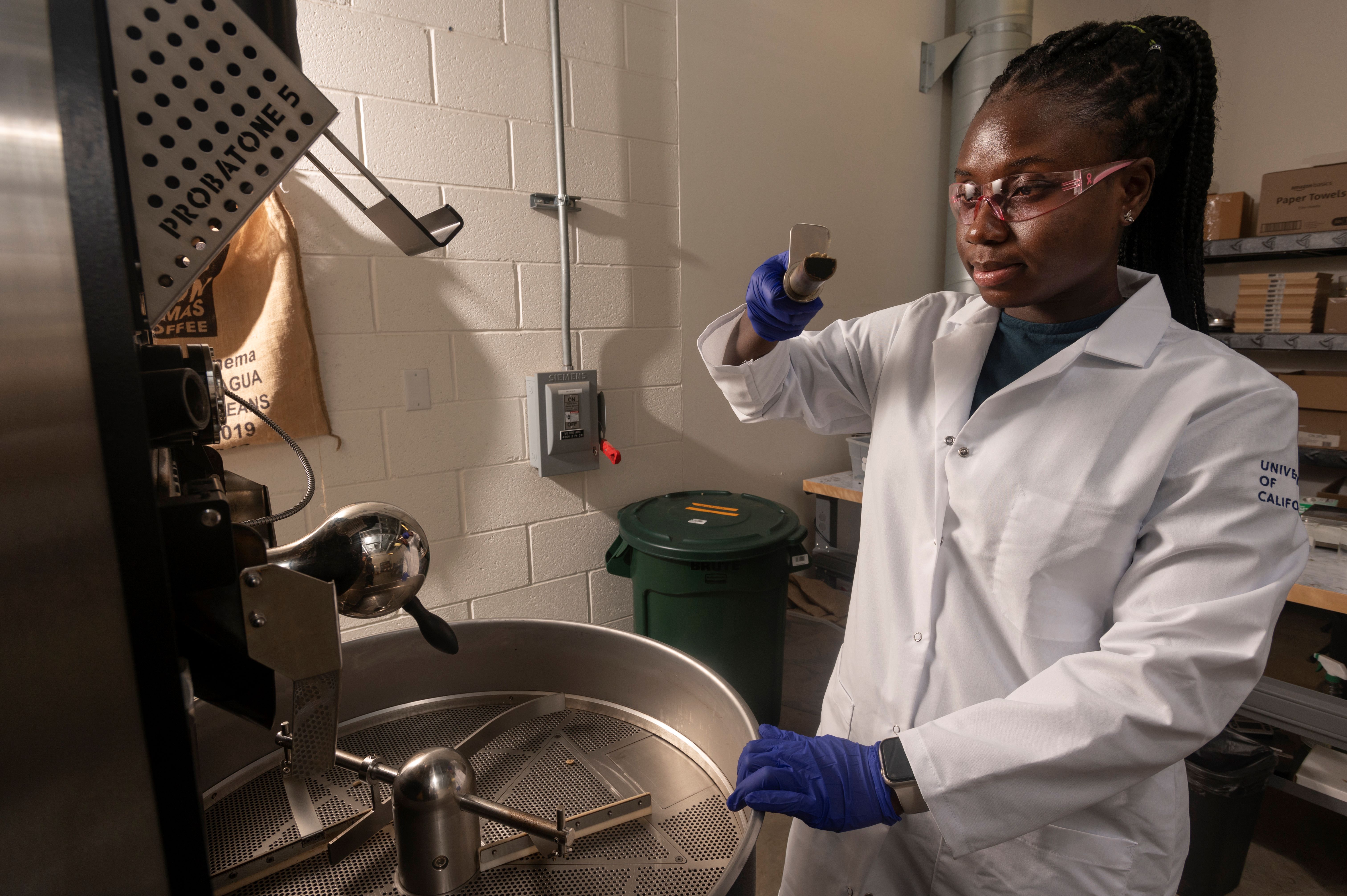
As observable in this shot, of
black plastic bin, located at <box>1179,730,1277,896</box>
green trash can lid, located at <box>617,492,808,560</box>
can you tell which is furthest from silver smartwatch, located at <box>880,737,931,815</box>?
black plastic bin, located at <box>1179,730,1277,896</box>

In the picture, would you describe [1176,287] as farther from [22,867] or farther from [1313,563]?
[22,867]

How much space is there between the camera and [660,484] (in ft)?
6.57

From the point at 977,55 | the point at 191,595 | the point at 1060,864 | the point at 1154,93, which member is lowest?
the point at 1060,864

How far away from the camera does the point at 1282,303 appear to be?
7.79ft

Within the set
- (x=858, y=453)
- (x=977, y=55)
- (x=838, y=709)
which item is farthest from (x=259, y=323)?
(x=977, y=55)

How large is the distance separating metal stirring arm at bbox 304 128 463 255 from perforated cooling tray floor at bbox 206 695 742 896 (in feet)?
1.91

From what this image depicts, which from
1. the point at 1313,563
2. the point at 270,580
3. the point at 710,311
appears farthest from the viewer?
the point at 710,311

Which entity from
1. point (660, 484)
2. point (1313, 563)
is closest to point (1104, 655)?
point (1313, 563)

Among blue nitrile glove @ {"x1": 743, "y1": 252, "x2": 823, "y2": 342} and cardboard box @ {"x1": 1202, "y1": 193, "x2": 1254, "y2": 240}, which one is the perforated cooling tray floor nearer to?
blue nitrile glove @ {"x1": 743, "y1": 252, "x2": 823, "y2": 342}

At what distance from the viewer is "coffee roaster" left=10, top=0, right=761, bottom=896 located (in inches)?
10.9

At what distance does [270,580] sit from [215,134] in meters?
0.30

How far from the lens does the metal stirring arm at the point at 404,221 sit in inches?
24.2

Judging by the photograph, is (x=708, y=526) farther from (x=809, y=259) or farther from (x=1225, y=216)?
(x=1225, y=216)

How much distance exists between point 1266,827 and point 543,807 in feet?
6.99
